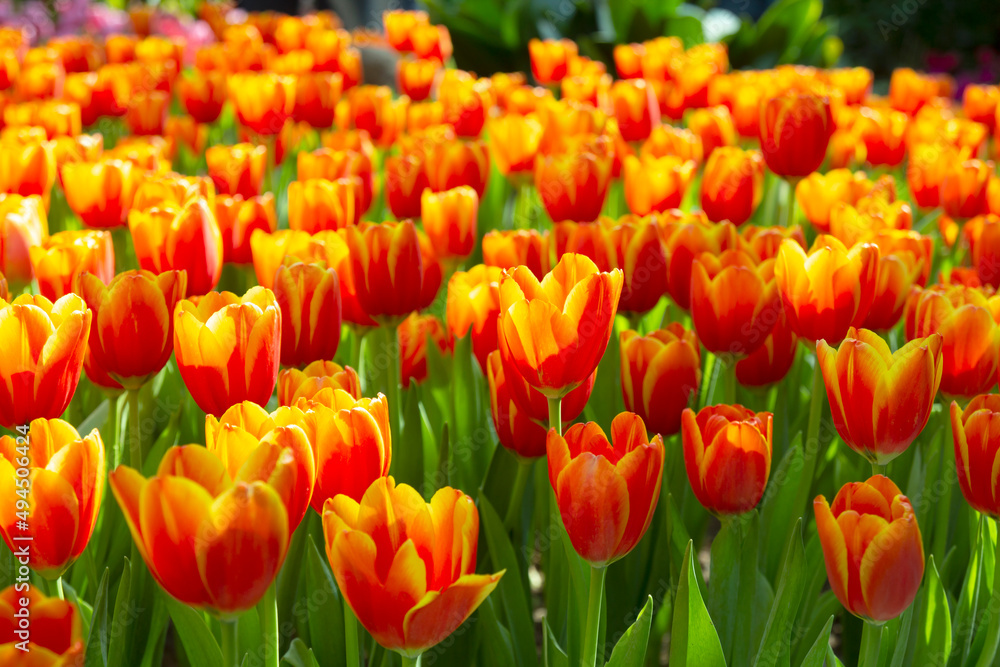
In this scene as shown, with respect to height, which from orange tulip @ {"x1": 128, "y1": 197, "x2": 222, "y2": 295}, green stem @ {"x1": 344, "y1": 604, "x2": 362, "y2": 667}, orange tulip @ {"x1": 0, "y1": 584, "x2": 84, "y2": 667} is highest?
orange tulip @ {"x1": 0, "y1": 584, "x2": 84, "y2": 667}

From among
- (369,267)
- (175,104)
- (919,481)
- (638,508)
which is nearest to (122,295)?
(369,267)

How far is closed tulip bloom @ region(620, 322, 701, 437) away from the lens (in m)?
1.23

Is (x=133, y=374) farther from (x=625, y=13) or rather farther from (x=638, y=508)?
(x=625, y=13)

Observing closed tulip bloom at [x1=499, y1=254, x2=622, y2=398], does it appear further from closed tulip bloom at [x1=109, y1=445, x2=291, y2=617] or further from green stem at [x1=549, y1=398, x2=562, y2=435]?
closed tulip bloom at [x1=109, y1=445, x2=291, y2=617]

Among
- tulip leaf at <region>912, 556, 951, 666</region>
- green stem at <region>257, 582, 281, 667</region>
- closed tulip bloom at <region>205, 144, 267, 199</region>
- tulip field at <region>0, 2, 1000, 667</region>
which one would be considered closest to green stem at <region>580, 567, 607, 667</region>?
tulip field at <region>0, 2, 1000, 667</region>

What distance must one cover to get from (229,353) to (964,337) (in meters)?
0.88

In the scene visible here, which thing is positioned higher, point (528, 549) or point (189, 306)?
point (189, 306)

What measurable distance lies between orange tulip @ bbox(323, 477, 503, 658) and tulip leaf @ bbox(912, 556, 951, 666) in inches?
25.3

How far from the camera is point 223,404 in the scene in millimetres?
1032

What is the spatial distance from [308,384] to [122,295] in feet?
0.87

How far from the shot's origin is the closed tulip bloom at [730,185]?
1.91 metres

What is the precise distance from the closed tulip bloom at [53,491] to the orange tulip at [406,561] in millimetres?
220

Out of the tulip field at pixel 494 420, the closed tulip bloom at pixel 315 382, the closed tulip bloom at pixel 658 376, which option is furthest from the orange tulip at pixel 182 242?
the closed tulip bloom at pixel 658 376

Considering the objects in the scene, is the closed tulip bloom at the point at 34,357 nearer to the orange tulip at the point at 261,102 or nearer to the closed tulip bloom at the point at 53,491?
the closed tulip bloom at the point at 53,491
